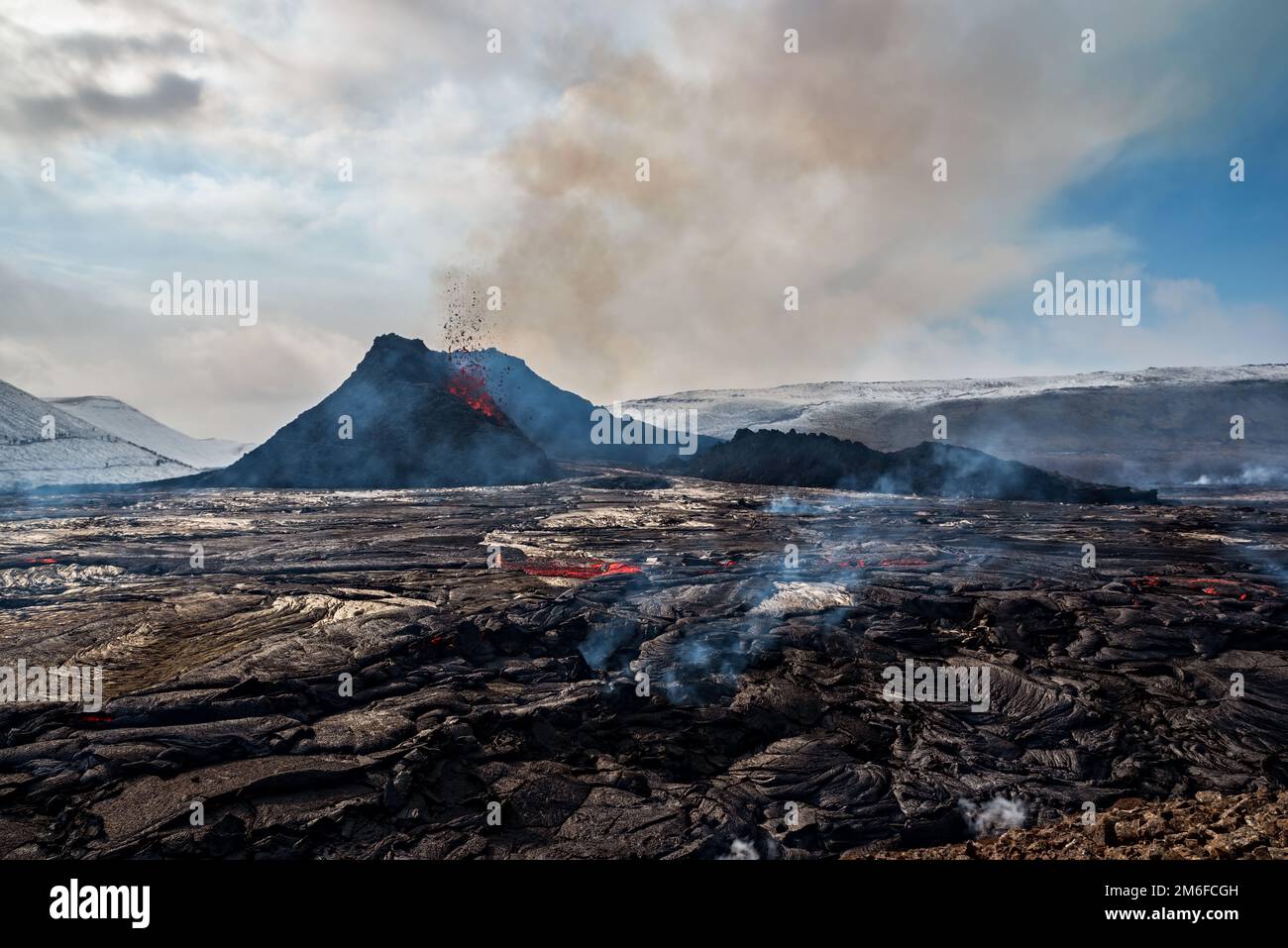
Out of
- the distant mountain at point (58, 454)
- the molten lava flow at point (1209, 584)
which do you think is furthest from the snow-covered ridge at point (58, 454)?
the molten lava flow at point (1209, 584)

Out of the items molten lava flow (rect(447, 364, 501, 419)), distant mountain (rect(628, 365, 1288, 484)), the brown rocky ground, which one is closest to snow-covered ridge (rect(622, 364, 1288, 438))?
distant mountain (rect(628, 365, 1288, 484))

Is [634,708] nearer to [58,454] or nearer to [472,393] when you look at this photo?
[472,393]

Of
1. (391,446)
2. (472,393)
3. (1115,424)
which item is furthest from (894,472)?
(1115,424)

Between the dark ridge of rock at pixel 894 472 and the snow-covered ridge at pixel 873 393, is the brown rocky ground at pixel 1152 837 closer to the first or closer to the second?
the dark ridge of rock at pixel 894 472

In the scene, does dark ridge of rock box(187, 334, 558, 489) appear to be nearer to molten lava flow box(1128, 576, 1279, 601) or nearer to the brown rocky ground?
molten lava flow box(1128, 576, 1279, 601)
